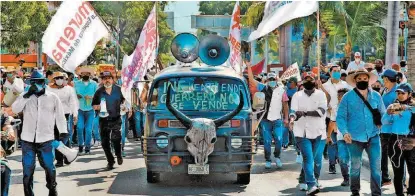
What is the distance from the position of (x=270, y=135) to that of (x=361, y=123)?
4.63m

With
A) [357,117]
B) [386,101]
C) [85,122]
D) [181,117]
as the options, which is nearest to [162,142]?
[181,117]

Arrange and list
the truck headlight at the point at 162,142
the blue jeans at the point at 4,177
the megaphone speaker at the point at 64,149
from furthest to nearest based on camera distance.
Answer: the truck headlight at the point at 162,142 < the megaphone speaker at the point at 64,149 < the blue jeans at the point at 4,177

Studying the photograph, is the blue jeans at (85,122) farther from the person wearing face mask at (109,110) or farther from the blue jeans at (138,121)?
the blue jeans at (138,121)

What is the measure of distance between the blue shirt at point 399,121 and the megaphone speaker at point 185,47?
13.7 feet

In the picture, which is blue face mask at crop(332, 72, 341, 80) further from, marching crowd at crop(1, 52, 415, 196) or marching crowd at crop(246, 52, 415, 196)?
marching crowd at crop(246, 52, 415, 196)

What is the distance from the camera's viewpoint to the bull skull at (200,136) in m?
11.4

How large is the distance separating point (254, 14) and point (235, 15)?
68.1ft

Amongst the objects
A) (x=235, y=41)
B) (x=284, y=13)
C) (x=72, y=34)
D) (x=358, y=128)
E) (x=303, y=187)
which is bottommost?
(x=303, y=187)

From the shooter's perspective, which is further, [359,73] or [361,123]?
[359,73]

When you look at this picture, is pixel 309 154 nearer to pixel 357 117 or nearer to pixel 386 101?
pixel 357 117

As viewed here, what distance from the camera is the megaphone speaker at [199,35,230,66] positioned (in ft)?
43.5

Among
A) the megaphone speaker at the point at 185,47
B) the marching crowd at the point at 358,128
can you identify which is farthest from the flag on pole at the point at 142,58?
the marching crowd at the point at 358,128

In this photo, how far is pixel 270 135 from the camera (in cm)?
1463

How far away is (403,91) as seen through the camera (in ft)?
33.6
